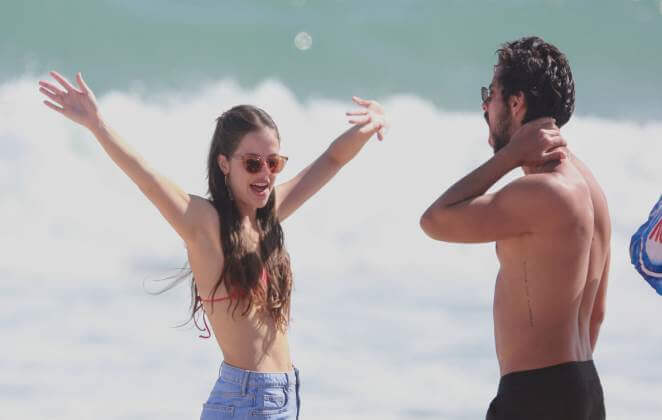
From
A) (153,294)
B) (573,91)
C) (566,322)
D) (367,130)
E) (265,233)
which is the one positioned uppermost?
(367,130)

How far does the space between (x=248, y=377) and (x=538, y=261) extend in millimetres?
1926

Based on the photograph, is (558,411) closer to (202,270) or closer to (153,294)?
(202,270)

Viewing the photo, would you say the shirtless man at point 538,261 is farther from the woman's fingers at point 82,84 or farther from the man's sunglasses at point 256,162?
the woman's fingers at point 82,84

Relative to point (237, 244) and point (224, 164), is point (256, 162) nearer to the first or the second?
point (224, 164)

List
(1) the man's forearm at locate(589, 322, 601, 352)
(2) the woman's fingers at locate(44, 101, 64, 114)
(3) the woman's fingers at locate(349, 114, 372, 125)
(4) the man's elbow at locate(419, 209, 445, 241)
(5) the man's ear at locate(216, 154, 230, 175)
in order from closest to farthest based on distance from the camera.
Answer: (4) the man's elbow at locate(419, 209, 445, 241), (1) the man's forearm at locate(589, 322, 601, 352), (2) the woman's fingers at locate(44, 101, 64, 114), (5) the man's ear at locate(216, 154, 230, 175), (3) the woman's fingers at locate(349, 114, 372, 125)

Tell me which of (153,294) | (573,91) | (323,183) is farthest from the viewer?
(323,183)

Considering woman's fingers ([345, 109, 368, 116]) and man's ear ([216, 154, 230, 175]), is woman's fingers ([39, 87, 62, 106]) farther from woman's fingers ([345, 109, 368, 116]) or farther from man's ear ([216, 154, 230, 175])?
woman's fingers ([345, 109, 368, 116])

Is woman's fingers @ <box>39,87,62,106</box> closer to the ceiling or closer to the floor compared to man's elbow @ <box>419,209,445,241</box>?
closer to the ceiling

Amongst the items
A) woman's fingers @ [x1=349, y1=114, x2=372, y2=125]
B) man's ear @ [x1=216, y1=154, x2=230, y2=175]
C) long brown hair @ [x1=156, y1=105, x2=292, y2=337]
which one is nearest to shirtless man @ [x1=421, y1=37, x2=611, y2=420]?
long brown hair @ [x1=156, y1=105, x2=292, y2=337]

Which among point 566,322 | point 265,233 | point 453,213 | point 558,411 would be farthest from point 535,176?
point 265,233

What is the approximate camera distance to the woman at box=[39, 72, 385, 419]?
5.44 m

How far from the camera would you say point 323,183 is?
664 cm

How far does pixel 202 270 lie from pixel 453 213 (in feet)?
5.71

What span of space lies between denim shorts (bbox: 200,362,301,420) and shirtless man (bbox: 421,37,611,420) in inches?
53.7
